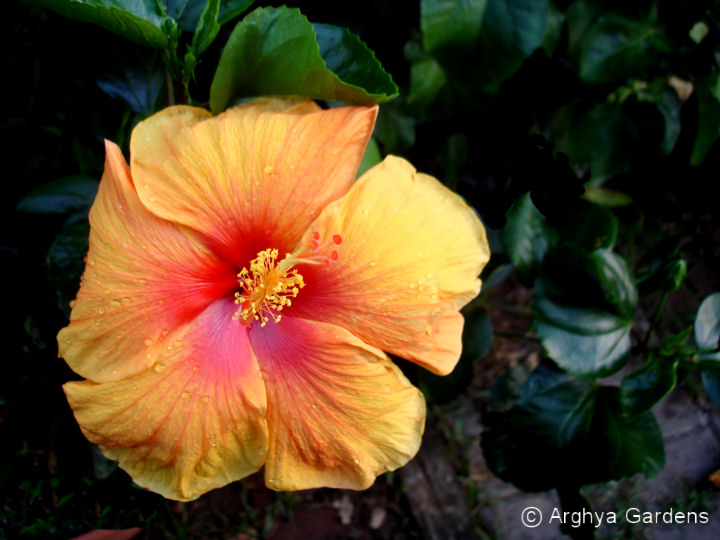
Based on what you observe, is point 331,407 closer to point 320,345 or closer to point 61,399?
point 320,345

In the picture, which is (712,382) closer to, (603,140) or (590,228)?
(590,228)

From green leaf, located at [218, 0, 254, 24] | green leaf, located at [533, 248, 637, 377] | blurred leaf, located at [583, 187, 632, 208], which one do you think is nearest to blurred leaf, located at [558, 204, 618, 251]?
green leaf, located at [533, 248, 637, 377]

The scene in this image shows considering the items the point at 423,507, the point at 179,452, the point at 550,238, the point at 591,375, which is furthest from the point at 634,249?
the point at 179,452

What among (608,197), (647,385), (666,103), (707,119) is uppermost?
(707,119)

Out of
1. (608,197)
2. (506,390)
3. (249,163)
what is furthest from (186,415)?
(608,197)

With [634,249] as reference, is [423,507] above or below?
below

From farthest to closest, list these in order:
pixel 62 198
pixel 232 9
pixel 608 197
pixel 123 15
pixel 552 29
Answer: pixel 608 197 → pixel 552 29 → pixel 62 198 → pixel 232 9 → pixel 123 15

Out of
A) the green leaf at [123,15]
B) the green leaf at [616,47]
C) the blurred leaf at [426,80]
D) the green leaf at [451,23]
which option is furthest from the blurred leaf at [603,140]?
the green leaf at [123,15]
